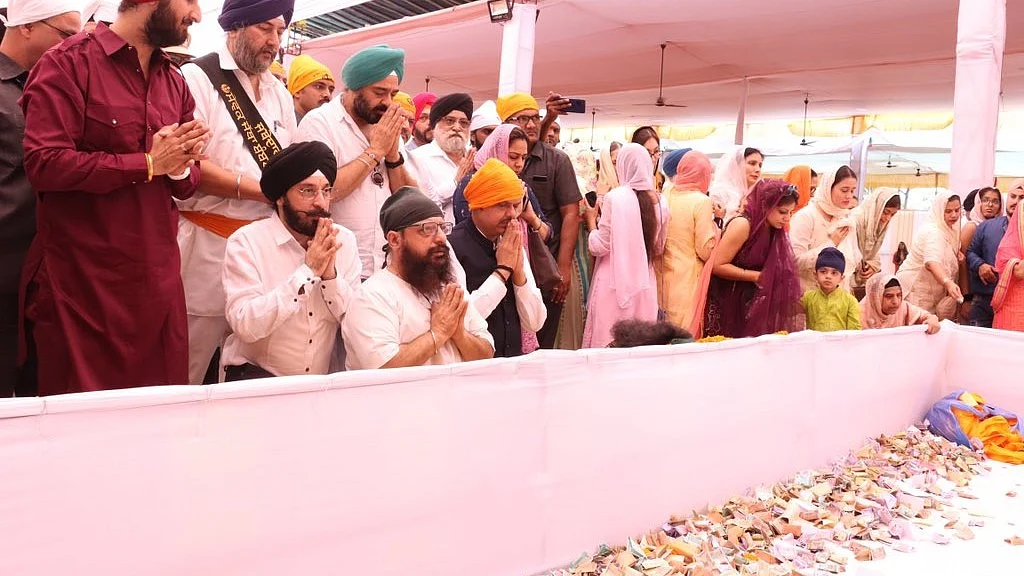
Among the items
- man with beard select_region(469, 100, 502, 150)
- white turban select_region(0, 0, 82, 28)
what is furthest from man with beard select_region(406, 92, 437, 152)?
white turban select_region(0, 0, 82, 28)

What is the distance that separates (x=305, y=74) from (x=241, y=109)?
1.28 meters

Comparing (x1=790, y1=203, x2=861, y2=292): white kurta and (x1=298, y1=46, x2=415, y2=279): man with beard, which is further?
(x1=790, y1=203, x2=861, y2=292): white kurta

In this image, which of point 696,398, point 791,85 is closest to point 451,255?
point 696,398

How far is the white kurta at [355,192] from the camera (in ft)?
8.05

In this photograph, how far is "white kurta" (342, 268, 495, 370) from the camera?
208cm

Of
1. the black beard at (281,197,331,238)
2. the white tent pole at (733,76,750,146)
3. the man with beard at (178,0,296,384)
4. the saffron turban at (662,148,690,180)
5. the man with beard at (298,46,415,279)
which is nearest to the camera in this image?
the black beard at (281,197,331,238)

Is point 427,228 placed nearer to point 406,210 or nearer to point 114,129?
point 406,210

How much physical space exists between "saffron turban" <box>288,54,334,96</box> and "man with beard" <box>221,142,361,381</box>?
55.1 inches

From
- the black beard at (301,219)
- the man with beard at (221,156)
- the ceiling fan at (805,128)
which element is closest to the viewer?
the black beard at (301,219)

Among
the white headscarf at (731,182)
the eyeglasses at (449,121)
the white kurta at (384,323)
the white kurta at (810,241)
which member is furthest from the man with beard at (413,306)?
the white headscarf at (731,182)

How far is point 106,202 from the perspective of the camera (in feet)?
5.91

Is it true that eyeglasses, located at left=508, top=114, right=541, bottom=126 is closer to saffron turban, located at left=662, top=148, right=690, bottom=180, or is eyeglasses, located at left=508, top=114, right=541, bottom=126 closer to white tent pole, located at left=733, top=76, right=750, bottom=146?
saffron turban, located at left=662, top=148, right=690, bottom=180

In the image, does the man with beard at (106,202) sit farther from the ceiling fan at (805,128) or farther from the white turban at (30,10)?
the ceiling fan at (805,128)

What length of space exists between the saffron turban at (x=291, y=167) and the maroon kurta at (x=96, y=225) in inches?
10.1
